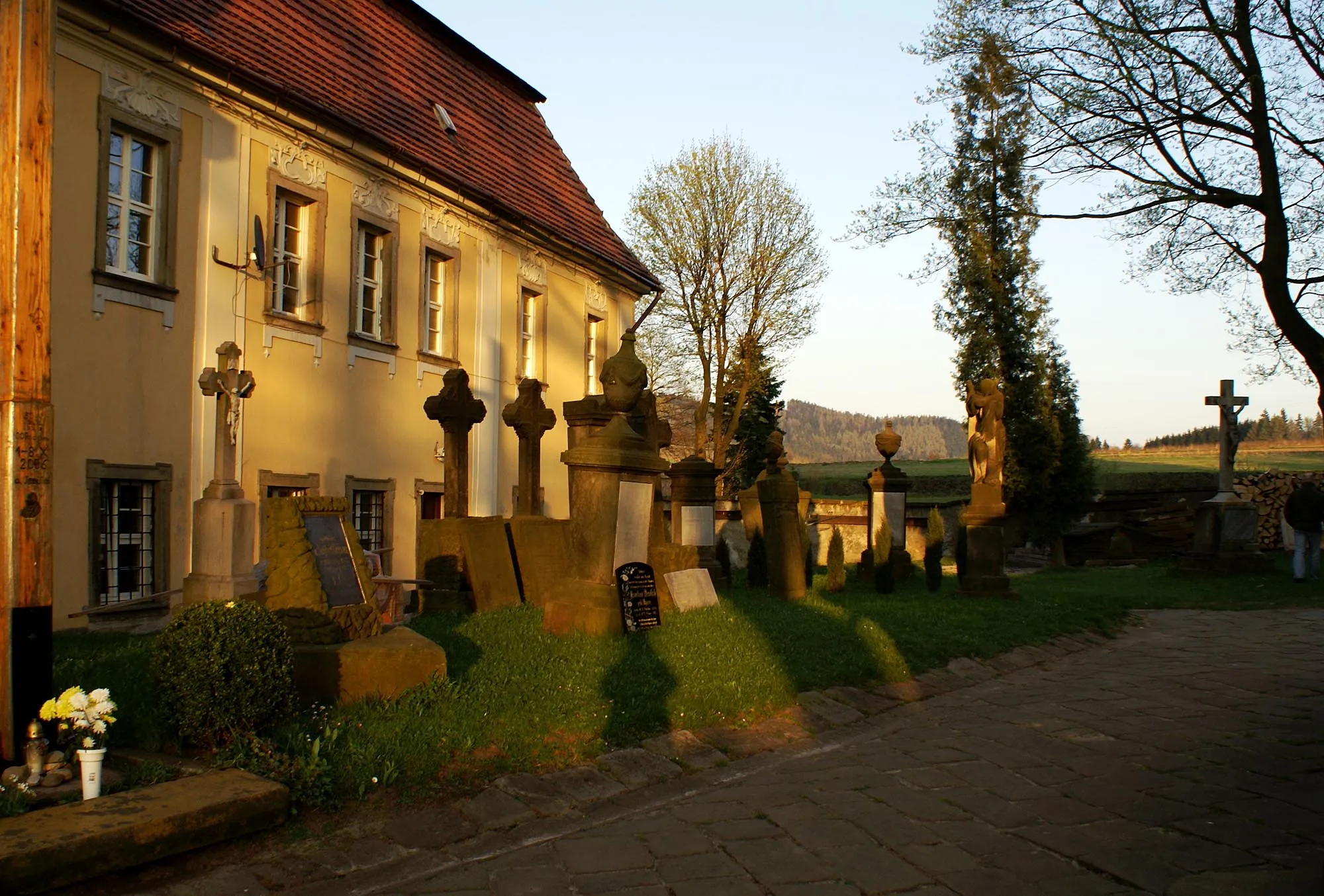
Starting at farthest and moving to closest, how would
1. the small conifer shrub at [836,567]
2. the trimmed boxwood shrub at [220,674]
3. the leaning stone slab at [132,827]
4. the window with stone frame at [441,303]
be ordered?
the window with stone frame at [441,303]
the small conifer shrub at [836,567]
the trimmed boxwood shrub at [220,674]
the leaning stone slab at [132,827]

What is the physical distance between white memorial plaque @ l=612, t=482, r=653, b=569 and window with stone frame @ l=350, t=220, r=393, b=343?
7.84 meters

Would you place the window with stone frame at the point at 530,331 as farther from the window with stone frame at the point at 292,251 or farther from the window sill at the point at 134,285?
the window sill at the point at 134,285

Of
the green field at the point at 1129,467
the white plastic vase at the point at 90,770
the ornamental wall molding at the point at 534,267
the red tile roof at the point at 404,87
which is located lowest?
the white plastic vase at the point at 90,770

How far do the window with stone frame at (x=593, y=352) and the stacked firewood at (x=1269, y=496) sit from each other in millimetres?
19205

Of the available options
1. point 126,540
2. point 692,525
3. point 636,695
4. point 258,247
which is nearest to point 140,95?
point 258,247

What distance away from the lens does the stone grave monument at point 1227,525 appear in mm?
20344

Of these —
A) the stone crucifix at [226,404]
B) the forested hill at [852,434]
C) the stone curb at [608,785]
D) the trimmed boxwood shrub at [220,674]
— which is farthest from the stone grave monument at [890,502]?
the forested hill at [852,434]

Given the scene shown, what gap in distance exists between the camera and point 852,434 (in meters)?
124

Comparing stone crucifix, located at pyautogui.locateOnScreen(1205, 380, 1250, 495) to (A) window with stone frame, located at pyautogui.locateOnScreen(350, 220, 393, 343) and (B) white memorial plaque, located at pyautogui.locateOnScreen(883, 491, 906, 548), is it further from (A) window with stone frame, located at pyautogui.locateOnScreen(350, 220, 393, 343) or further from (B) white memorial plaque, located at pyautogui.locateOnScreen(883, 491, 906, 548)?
(A) window with stone frame, located at pyautogui.locateOnScreen(350, 220, 393, 343)

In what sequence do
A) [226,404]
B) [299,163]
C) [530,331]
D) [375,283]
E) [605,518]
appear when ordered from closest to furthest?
[605,518]
[226,404]
[299,163]
[375,283]
[530,331]

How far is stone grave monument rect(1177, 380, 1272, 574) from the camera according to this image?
66.7ft

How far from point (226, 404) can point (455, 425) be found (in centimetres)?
338

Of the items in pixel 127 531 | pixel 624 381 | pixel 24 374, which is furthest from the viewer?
pixel 127 531

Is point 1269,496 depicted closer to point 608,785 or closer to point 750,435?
point 750,435
